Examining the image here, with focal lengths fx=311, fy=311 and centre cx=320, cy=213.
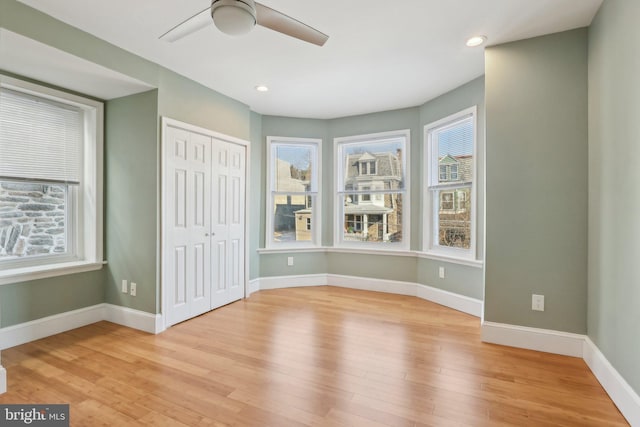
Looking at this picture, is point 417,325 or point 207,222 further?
point 207,222

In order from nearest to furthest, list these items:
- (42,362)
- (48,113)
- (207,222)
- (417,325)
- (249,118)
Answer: (42,362) < (48,113) < (417,325) < (207,222) < (249,118)

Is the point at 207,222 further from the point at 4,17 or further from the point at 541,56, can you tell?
the point at 541,56

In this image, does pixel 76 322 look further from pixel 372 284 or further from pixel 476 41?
pixel 476 41

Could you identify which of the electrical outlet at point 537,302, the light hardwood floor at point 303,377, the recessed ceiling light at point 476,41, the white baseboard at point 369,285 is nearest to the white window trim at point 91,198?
the light hardwood floor at point 303,377

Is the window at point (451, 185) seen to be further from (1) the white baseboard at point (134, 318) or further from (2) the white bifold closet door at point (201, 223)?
(1) the white baseboard at point (134, 318)

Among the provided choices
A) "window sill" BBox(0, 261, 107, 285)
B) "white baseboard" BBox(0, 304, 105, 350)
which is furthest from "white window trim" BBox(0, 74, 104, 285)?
"white baseboard" BBox(0, 304, 105, 350)

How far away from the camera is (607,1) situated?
6.80 ft

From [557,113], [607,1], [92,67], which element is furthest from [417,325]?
[92,67]

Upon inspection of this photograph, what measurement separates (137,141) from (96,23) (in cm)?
108

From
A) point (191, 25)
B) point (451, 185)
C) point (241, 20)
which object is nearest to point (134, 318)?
point (191, 25)

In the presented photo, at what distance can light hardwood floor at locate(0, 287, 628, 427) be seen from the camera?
1.80m

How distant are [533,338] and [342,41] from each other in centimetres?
295

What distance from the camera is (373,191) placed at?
4621 mm

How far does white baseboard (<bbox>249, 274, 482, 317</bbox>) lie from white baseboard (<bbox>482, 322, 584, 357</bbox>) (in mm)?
846
